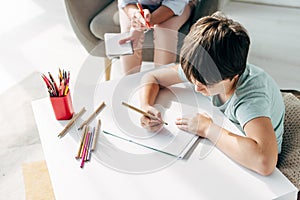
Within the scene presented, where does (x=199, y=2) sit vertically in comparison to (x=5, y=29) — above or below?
above

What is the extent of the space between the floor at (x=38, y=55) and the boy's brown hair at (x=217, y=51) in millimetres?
907

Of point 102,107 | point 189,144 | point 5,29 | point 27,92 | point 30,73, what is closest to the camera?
point 189,144

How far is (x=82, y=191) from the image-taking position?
3.32 ft

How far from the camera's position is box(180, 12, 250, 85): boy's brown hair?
41.6 inches

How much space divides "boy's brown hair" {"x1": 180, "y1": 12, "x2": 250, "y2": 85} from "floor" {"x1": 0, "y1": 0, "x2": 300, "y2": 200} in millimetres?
907

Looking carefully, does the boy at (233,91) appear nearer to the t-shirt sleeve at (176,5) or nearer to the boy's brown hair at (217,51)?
the boy's brown hair at (217,51)

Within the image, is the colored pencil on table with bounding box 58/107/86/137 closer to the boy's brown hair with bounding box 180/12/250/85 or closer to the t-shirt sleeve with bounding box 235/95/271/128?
the boy's brown hair with bounding box 180/12/250/85

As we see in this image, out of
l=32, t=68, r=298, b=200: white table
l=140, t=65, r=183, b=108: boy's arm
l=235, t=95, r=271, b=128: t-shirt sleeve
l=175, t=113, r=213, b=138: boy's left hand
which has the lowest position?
l=32, t=68, r=298, b=200: white table

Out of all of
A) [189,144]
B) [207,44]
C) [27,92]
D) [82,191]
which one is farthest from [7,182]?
[207,44]

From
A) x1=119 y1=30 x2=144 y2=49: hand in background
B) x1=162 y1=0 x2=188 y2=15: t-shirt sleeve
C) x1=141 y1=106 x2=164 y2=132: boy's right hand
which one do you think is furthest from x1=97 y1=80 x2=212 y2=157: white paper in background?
x1=162 y1=0 x2=188 y2=15: t-shirt sleeve

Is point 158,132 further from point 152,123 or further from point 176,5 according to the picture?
point 176,5

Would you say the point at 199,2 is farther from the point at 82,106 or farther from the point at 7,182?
the point at 7,182

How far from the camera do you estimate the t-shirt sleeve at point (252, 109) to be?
1.07 meters

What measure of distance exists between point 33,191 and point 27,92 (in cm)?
69
